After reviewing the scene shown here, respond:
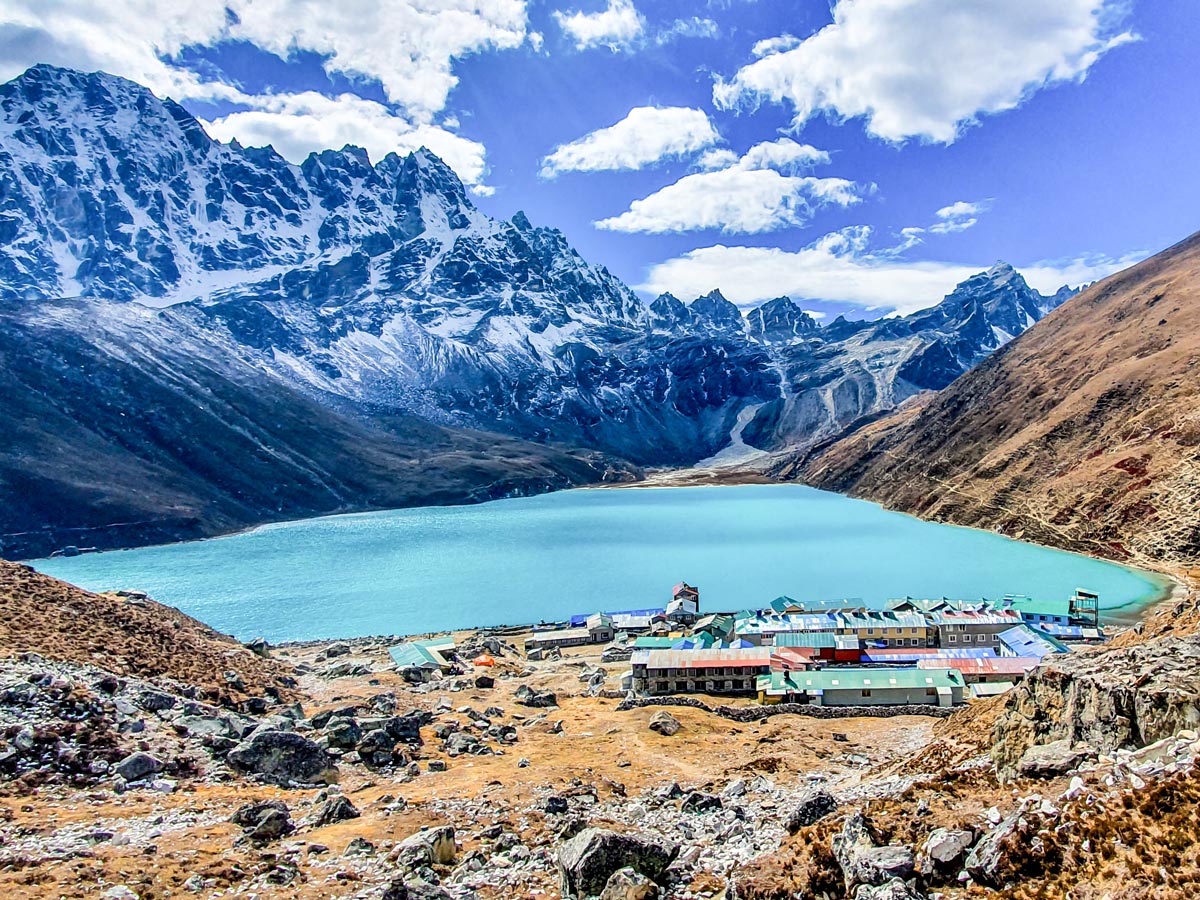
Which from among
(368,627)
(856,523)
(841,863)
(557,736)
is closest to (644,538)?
(856,523)

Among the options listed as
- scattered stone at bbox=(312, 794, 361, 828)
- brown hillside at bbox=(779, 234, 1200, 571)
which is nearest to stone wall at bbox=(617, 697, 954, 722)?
scattered stone at bbox=(312, 794, 361, 828)

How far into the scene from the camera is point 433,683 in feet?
182

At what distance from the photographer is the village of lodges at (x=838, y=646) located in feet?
148

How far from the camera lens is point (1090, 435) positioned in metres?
126

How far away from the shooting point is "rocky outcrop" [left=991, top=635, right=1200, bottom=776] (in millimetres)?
16938

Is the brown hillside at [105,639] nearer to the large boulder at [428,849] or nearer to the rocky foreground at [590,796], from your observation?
the rocky foreground at [590,796]

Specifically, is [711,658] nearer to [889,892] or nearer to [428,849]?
[428,849]

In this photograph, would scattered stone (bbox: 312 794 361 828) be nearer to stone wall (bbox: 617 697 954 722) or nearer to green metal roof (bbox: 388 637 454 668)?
stone wall (bbox: 617 697 954 722)

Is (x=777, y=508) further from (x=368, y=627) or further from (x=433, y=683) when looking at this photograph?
(x=433, y=683)

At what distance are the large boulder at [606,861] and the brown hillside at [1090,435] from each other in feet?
330

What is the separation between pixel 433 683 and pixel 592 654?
716 inches

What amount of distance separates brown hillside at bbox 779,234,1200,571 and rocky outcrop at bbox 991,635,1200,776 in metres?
89.7

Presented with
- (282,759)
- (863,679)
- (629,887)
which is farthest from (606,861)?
(863,679)

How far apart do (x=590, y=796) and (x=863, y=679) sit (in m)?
24.8
